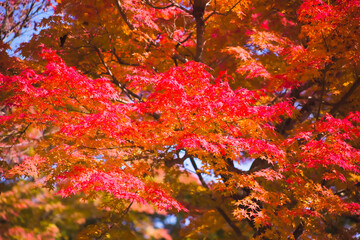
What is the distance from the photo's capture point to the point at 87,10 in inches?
243

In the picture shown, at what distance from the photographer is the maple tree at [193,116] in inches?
156

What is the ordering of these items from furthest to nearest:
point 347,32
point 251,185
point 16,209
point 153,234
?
point 153,234
point 16,209
point 347,32
point 251,185

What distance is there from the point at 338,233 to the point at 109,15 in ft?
22.2

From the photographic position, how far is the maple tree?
3969 millimetres

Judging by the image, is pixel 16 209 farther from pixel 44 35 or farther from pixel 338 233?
pixel 338 233

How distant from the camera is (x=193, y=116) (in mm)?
4113

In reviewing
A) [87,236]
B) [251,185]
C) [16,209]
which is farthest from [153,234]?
[251,185]

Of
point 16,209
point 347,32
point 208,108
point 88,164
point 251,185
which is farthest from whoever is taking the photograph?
point 16,209

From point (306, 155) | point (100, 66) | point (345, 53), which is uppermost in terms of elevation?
point (100, 66)

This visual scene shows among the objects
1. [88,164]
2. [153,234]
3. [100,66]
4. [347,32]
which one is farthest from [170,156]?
[153,234]

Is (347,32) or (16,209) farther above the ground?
(347,32)

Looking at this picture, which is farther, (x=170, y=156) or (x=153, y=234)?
(x=153, y=234)

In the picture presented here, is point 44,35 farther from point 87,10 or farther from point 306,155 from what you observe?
point 306,155

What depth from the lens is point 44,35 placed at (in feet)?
19.6
